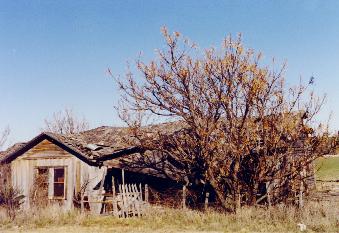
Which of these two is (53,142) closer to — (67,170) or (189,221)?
(67,170)

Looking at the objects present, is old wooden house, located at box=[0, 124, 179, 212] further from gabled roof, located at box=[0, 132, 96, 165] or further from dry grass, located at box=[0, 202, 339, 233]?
dry grass, located at box=[0, 202, 339, 233]

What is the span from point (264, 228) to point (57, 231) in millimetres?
6961

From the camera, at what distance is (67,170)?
19.1 meters

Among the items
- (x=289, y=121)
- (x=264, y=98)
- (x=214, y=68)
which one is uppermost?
(x=214, y=68)

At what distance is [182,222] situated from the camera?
547 inches

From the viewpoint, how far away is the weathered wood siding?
18688 mm

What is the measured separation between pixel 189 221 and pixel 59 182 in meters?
8.33

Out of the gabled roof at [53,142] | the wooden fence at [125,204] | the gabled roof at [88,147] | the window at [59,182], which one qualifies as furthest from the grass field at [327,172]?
the window at [59,182]

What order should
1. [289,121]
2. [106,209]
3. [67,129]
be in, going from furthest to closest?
1. [67,129]
2. [106,209]
3. [289,121]

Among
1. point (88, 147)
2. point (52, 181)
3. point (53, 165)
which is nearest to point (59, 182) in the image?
point (52, 181)

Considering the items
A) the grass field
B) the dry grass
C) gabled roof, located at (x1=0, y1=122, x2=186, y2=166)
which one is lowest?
the dry grass

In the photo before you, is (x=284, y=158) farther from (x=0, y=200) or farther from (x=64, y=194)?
(x=0, y=200)

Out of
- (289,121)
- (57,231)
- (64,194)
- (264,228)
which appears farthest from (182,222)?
(64,194)

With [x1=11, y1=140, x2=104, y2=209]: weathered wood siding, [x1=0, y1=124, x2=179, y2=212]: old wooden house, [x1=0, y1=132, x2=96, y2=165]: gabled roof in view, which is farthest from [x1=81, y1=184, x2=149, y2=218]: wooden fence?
[x1=0, y1=132, x2=96, y2=165]: gabled roof
